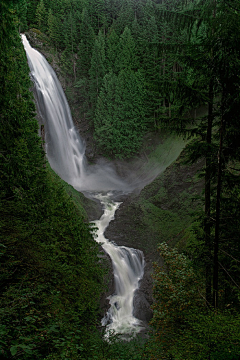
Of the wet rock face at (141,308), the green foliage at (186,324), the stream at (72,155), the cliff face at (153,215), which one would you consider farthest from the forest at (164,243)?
the stream at (72,155)

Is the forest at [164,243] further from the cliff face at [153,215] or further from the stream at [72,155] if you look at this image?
the stream at [72,155]

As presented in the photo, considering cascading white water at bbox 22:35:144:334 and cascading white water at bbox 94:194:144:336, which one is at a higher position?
cascading white water at bbox 22:35:144:334

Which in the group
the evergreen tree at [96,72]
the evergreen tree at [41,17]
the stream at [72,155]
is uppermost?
the evergreen tree at [41,17]

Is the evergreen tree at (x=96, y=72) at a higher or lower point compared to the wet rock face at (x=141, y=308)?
higher

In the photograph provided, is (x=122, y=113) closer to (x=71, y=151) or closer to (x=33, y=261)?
(x=71, y=151)

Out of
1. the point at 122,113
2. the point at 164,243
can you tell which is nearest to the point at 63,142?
the point at 122,113

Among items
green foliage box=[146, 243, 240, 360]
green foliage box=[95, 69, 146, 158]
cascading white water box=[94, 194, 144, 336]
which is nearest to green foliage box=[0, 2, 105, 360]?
green foliage box=[146, 243, 240, 360]

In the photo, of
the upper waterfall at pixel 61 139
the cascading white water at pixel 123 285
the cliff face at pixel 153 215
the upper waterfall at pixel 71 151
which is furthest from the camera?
the upper waterfall at pixel 61 139

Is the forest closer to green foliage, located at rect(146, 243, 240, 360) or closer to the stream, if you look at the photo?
green foliage, located at rect(146, 243, 240, 360)

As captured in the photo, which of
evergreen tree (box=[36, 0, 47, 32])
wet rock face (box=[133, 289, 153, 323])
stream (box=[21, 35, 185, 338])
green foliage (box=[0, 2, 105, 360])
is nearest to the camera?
green foliage (box=[0, 2, 105, 360])

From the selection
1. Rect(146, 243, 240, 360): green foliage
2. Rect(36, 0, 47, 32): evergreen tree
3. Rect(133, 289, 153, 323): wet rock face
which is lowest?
Answer: Rect(133, 289, 153, 323): wet rock face

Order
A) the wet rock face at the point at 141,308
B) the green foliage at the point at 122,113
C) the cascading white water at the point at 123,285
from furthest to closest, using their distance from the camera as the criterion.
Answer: the green foliage at the point at 122,113 → the wet rock face at the point at 141,308 → the cascading white water at the point at 123,285

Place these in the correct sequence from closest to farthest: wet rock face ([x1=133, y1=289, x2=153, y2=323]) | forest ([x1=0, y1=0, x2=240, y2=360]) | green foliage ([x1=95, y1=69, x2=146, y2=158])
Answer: forest ([x1=0, y1=0, x2=240, y2=360]) → wet rock face ([x1=133, y1=289, x2=153, y2=323]) → green foliage ([x1=95, y1=69, x2=146, y2=158])

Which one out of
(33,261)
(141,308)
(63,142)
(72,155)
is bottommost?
(141,308)
